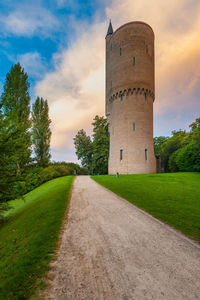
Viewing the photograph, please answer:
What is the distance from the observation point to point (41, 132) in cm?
2953

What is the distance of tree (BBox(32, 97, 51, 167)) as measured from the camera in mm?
28656

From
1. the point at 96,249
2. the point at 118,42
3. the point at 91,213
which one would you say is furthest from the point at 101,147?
the point at 96,249

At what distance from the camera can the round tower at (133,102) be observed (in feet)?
85.5

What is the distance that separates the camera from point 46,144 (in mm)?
29656

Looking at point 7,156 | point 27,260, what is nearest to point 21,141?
point 7,156

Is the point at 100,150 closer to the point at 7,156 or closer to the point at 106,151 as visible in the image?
the point at 106,151

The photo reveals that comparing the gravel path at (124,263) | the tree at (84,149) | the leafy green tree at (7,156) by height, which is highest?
the tree at (84,149)

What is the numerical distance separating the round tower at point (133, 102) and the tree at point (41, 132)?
41.4 feet

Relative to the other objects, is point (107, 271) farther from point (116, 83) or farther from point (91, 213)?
point (116, 83)

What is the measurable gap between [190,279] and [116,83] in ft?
96.6

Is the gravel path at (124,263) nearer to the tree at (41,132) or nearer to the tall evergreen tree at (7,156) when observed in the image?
the tall evergreen tree at (7,156)

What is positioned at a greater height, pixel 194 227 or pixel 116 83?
pixel 116 83

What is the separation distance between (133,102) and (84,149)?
1848 centimetres

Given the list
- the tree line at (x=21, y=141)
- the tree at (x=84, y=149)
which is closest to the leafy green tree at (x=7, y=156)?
the tree line at (x=21, y=141)
